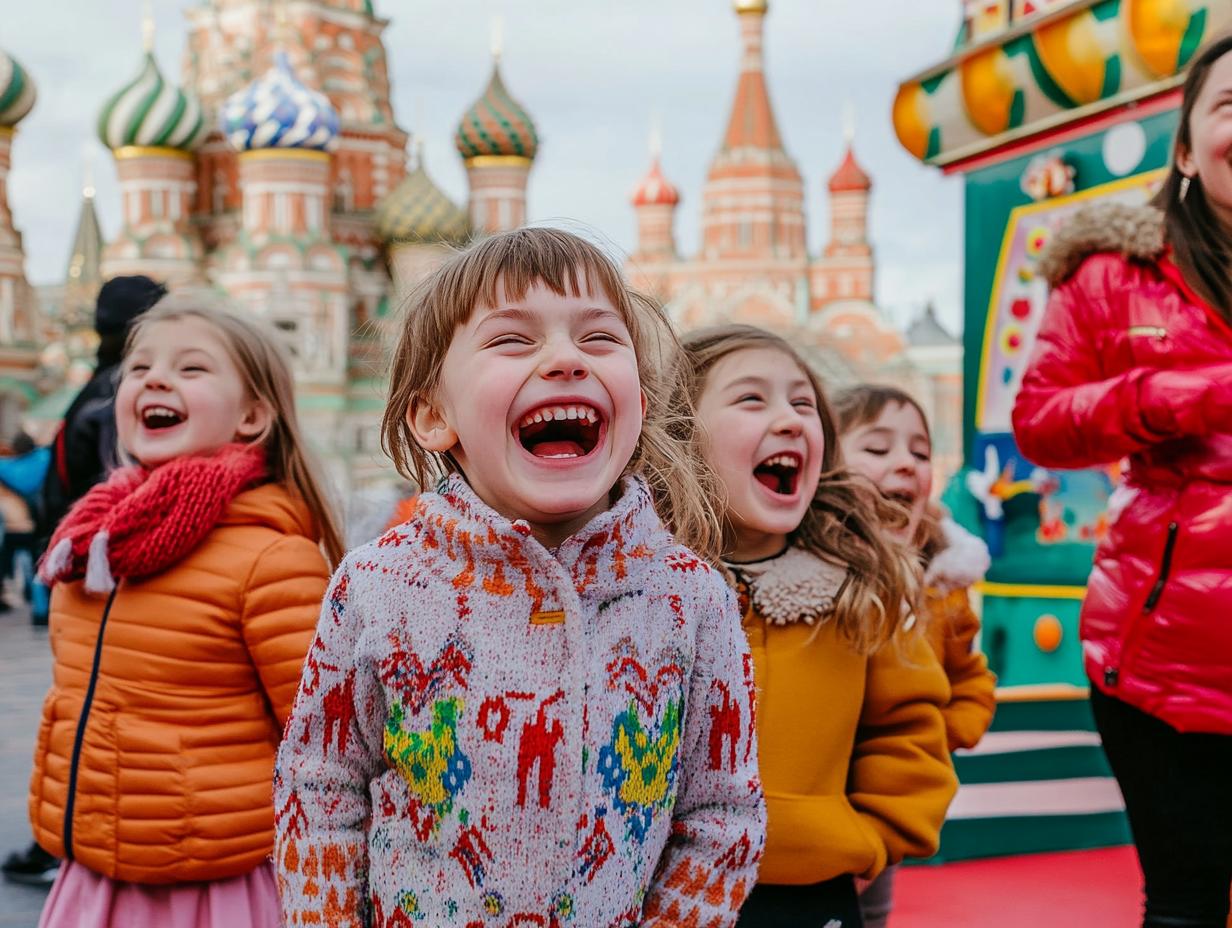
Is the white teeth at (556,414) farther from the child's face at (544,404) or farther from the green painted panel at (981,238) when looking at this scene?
the green painted panel at (981,238)

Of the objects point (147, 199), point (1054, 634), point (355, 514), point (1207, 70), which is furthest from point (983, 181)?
point (147, 199)

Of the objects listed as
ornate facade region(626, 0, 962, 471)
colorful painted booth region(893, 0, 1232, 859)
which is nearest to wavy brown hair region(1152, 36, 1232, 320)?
colorful painted booth region(893, 0, 1232, 859)

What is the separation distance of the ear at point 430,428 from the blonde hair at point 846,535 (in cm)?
49

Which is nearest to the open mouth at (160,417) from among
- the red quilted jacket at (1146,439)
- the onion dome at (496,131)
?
the red quilted jacket at (1146,439)

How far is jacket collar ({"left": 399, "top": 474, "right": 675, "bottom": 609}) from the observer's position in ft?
4.10

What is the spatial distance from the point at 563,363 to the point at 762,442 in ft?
1.88

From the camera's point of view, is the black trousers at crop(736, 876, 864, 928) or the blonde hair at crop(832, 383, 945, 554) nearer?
the black trousers at crop(736, 876, 864, 928)

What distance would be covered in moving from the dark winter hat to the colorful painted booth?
7.29ft

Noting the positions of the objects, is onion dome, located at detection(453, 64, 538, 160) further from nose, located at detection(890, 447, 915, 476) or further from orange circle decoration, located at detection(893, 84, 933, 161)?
nose, located at detection(890, 447, 915, 476)

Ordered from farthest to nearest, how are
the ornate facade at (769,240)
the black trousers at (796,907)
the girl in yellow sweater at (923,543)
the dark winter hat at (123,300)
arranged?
the ornate facade at (769,240) < the dark winter hat at (123,300) < the girl in yellow sweater at (923,543) < the black trousers at (796,907)

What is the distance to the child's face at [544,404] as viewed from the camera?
1.25 m

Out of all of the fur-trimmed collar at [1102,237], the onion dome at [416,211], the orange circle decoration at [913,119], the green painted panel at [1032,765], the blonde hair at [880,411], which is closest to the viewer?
the fur-trimmed collar at [1102,237]

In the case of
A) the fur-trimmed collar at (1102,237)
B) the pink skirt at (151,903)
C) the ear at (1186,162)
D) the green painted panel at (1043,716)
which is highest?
the ear at (1186,162)

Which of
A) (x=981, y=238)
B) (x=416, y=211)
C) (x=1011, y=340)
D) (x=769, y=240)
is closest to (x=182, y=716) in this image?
(x=1011, y=340)
